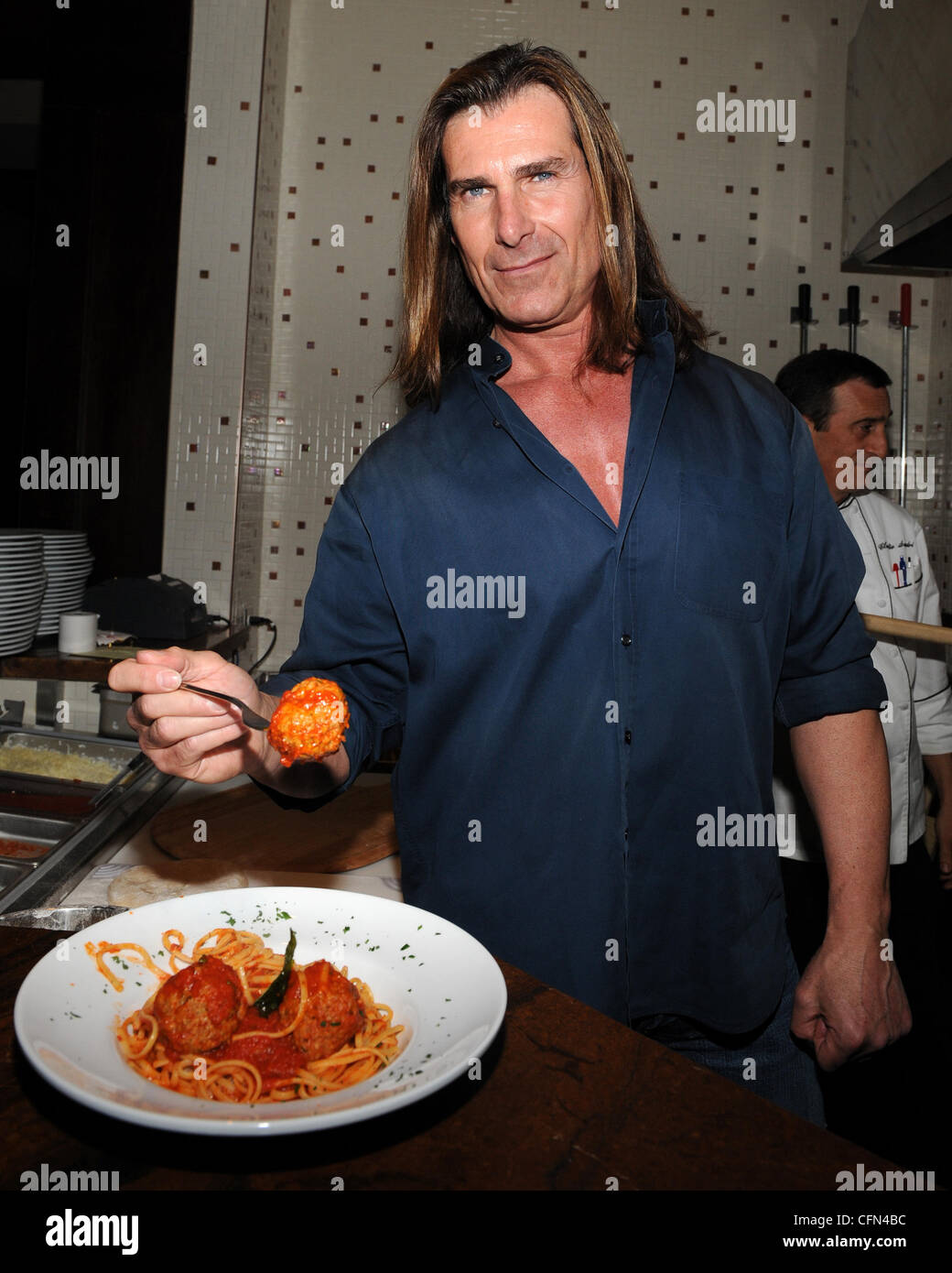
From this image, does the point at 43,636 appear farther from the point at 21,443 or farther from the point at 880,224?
the point at 880,224

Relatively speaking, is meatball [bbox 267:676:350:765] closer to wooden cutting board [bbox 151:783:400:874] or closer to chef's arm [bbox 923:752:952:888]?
wooden cutting board [bbox 151:783:400:874]

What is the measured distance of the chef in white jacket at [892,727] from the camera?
2764 millimetres

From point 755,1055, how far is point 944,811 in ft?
6.18

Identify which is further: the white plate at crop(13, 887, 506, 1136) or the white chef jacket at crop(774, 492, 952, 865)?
the white chef jacket at crop(774, 492, 952, 865)

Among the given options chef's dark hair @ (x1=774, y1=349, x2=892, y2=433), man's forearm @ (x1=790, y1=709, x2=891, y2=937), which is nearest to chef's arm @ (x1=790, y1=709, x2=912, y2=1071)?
man's forearm @ (x1=790, y1=709, x2=891, y2=937)

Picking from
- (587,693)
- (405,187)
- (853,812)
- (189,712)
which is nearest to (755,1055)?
(853,812)

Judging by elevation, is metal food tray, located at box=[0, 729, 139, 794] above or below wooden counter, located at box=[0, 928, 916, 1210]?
above

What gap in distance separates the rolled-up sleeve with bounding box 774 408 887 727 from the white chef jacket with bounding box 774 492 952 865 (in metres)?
1.25

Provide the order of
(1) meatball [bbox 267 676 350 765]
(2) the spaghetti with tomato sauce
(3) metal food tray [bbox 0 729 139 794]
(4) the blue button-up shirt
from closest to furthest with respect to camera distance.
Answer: (2) the spaghetti with tomato sauce < (1) meatball [bbox 267 676 350 765] < (4) the blue button-up shirt < (3) metal food tray [bbox 0 729 139 794]

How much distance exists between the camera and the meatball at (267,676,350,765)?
1.21 metres

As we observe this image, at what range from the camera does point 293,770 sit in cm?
136

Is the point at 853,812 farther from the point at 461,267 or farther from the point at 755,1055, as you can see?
the point at 461,267

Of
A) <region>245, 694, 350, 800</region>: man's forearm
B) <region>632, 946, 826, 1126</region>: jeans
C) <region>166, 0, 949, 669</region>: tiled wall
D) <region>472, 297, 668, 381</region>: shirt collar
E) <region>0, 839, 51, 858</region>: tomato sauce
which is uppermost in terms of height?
<region>166, 0, 949, 669</region>: tiled wall
